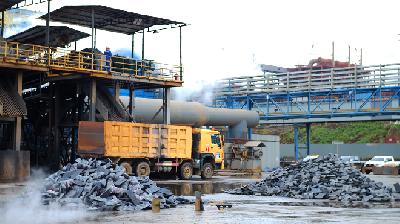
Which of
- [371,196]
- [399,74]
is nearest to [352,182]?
[371,196]

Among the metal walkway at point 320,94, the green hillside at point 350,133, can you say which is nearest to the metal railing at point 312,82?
the metal walkway at point 320,94

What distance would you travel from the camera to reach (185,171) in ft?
120

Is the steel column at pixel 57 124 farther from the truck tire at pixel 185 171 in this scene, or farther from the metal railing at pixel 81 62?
the truck tire at pixel 185 171

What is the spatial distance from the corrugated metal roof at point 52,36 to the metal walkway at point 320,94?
80.5ft

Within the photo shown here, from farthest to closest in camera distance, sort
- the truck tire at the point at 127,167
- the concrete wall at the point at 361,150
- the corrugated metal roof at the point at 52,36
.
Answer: the concrete wall at the point at 361,150 → the corrugated metal roof at the point at 52,36 → the truck tire at the point at 127,167

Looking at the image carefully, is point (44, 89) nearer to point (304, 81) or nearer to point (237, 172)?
point (237, 172)

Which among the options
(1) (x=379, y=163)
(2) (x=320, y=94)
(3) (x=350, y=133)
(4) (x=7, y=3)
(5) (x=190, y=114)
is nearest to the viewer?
(4) (x=7, y=3)

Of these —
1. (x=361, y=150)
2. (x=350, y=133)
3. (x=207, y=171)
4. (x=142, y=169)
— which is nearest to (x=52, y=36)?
(x=142, y=169)

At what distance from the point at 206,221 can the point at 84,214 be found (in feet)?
11.4

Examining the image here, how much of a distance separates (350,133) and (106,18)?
53.8 meters

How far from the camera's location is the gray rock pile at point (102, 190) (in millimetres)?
17969

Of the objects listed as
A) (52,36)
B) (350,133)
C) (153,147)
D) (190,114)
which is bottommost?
(153,147)

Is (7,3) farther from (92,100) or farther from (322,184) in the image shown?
(322,184)

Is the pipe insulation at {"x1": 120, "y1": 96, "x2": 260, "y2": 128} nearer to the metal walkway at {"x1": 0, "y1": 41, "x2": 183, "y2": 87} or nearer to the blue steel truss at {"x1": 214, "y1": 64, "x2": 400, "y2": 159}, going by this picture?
the metal walkway at {"x1": 0, "y1": 41, "x2": 183, "y2": 87}
